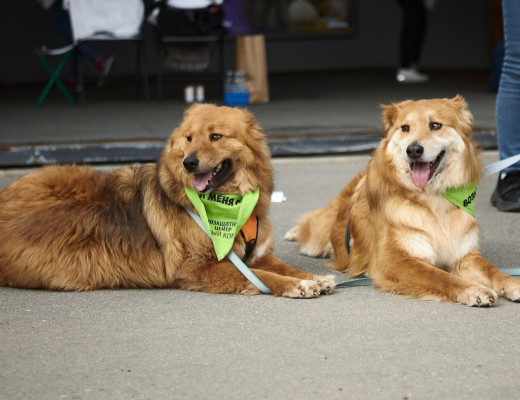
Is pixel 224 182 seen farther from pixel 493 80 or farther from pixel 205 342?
pixel 493 80

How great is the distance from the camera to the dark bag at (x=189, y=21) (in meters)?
10.3

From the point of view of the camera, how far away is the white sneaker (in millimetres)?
12555

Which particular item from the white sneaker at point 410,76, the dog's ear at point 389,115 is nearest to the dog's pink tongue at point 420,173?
the dog's ear at point 389,115

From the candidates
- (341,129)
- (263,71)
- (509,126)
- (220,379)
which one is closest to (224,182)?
(220,379)

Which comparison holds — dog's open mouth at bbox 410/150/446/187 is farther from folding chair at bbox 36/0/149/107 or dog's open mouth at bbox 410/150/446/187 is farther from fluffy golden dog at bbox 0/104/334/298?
folding chair at bbox 36/0/149/107

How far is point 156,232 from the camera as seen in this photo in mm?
4512

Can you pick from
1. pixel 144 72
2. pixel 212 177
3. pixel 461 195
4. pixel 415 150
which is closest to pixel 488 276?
pixel 461 195

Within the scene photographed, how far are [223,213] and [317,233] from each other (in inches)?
43.3

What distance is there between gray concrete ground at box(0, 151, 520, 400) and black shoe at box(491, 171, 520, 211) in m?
2.28

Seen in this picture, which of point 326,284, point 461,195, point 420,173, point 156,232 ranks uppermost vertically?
point 420,173

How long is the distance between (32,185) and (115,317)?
1138 millimetres

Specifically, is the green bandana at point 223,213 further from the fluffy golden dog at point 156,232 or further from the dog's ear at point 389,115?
the dog's ear at point 389,115

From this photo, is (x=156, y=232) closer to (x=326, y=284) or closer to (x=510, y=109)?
(x=326, y=284)

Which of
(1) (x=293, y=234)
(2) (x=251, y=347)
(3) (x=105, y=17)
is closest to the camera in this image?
(2) (x=251, y=347)
